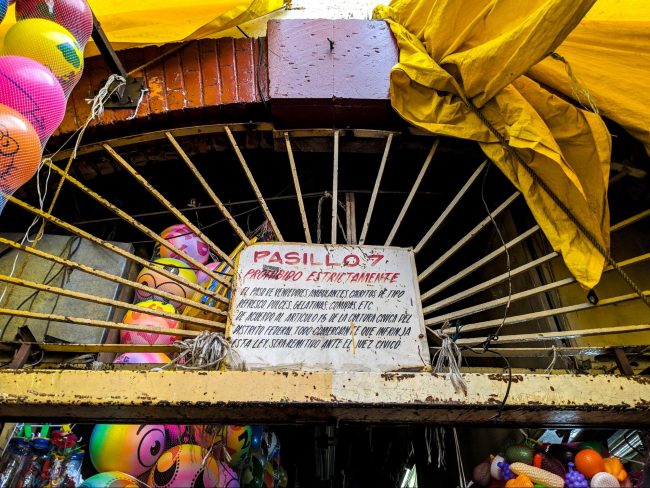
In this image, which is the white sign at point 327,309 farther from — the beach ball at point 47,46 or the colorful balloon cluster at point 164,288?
the beach ball at point 47,46

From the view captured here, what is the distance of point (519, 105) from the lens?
2.88m

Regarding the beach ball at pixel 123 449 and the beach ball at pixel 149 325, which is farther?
the beach ball at pixel 149 325

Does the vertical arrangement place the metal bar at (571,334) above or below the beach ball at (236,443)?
above

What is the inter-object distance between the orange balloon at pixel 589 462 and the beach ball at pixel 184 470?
1.84 m

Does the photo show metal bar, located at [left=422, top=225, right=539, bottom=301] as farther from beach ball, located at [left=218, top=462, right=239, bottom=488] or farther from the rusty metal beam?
beach ball, located at [left=218, top=462, right=239, bottom=488]

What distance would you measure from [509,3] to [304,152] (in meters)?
1.78

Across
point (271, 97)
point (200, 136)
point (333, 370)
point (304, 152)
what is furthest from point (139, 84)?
point (333, 370)

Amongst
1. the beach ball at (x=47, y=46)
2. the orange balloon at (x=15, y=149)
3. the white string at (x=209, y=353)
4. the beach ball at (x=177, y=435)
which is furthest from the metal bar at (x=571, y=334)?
the beach ball at (x=47, y=46)

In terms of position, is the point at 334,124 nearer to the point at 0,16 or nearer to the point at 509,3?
the point at 509,3

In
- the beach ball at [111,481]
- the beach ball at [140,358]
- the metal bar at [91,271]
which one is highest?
the metal bar at [91,271]

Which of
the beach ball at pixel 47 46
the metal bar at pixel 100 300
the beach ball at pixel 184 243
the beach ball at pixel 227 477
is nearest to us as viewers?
the beach ball at pixel 47 46

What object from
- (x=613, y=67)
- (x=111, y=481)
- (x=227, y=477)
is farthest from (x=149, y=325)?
(x=613, y=67)

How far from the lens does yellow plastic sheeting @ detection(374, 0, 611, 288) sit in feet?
8.69

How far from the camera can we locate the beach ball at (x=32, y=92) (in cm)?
201
